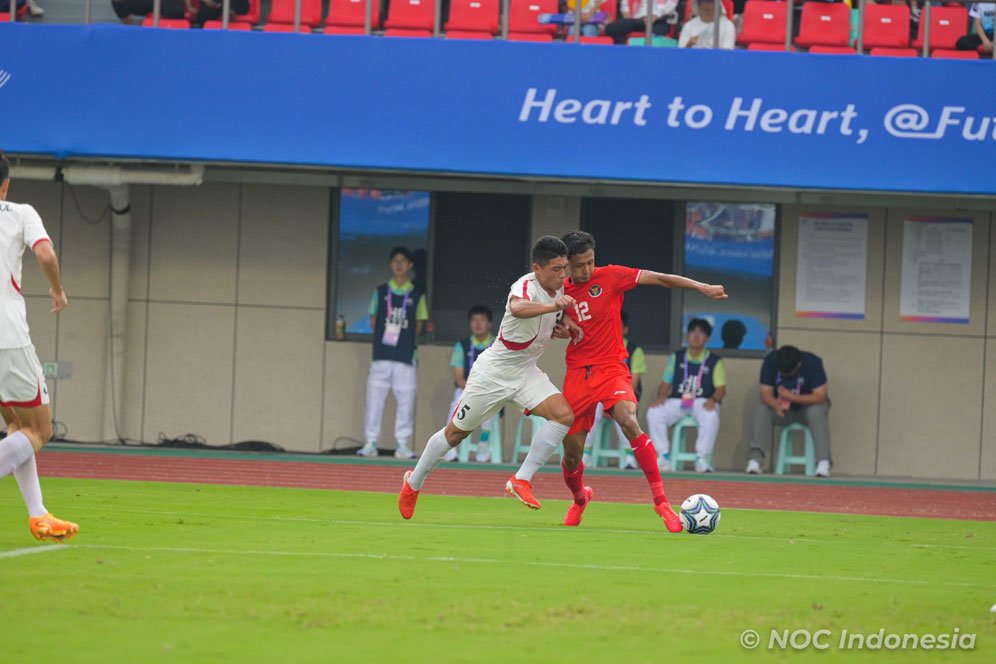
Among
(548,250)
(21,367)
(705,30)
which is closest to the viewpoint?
(21,367)

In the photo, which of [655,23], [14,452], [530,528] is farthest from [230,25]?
[14,452]

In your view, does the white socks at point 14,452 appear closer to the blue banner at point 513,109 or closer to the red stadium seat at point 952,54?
the blue banner at point 513,109

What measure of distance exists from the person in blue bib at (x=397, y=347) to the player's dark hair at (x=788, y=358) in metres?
4.43

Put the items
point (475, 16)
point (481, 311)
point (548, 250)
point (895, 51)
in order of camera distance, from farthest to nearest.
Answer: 1. point (481, 311)
2. point (475, 16)
3. point (895, 51)
4. point (548, 250)

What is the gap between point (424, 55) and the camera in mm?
16391

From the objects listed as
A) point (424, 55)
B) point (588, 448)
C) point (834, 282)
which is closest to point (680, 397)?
point (588, 448)

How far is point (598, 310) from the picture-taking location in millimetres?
10844

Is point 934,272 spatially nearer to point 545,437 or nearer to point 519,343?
point 545,437

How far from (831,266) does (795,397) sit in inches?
78.7

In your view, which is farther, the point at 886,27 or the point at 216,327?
the point at 216,327

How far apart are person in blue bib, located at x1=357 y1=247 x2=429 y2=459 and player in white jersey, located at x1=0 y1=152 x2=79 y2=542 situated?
31.6 feet

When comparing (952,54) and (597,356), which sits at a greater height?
(952,54)

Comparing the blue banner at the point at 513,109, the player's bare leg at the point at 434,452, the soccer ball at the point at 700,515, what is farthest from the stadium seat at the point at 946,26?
the player's bare leg at the point at 434,452

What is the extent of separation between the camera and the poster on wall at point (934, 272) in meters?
18.4
